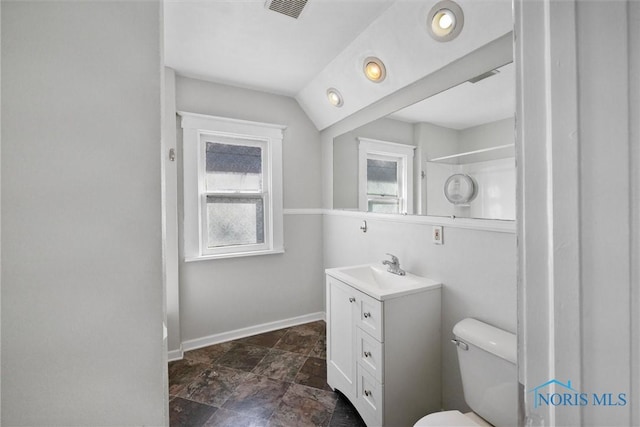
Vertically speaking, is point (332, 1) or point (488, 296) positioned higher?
point (332, 1)

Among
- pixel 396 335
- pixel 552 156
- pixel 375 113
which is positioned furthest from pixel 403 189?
pixel 552 156

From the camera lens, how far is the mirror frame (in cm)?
127

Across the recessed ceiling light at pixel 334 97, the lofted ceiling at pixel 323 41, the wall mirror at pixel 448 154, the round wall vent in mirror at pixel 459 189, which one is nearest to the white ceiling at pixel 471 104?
the wall mirror at pixel 448 154

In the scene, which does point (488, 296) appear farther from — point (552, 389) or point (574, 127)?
point (574, 127)

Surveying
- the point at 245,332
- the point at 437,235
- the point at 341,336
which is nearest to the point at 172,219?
the point at 245,332

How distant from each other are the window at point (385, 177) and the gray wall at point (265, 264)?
0.78 m

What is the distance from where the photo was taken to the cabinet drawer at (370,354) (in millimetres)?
1392

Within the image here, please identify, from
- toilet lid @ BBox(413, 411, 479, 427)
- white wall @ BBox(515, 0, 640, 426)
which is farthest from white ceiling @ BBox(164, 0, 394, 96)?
toilet lid @ BBox(413, 411, 479, 427)

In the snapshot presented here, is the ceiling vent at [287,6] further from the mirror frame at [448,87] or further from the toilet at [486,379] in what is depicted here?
the toilet at [486,379]

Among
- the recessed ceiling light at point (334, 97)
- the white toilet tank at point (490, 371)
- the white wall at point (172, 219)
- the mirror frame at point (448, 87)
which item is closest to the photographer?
the white toilet tank at point (490, 371)

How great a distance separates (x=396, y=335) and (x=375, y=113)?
5.35 feet

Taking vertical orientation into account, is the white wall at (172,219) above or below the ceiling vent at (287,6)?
below

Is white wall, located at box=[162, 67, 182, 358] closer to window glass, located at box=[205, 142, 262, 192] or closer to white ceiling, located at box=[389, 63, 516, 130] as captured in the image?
window glass, located at box=[205, 142, 262, 192]

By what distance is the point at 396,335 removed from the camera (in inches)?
55.6
